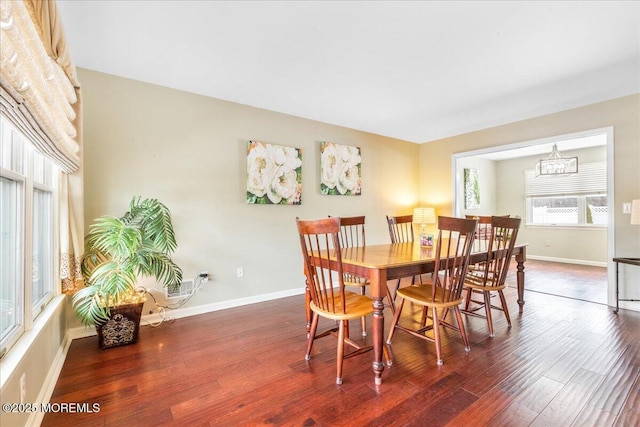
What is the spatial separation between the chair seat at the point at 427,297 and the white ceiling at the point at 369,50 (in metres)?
1.98

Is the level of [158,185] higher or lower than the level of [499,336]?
higher

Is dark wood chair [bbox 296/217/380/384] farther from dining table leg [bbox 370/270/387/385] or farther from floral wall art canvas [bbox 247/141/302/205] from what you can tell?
floral wall art canvas [bbox 247/141/302/205]

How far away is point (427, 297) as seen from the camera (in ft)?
7.00

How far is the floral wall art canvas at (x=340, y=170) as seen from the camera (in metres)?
4.07

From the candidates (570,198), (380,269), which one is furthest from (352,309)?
(570,198)

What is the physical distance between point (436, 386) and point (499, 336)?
3.54ft

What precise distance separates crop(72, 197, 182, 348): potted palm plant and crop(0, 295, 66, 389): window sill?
9.8 inches

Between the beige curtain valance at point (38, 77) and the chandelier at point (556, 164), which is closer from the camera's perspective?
the beige curtain valance at point (38, 77)

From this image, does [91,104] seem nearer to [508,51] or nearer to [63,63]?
[63,63]

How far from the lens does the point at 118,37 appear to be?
7.08ft

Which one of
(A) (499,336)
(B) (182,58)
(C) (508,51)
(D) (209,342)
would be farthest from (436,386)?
(B) (182,58)

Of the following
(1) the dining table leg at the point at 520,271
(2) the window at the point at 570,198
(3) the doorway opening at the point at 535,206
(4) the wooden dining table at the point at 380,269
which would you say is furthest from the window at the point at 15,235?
(2) the window at the point at 570,198

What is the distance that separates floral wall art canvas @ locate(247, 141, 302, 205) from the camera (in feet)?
11.3

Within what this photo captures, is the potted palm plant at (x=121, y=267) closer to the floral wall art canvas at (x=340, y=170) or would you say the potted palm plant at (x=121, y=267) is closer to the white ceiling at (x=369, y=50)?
the white ceiling at (x=369, y=50)
